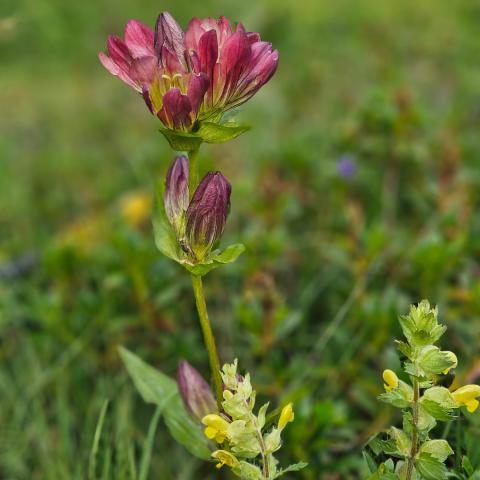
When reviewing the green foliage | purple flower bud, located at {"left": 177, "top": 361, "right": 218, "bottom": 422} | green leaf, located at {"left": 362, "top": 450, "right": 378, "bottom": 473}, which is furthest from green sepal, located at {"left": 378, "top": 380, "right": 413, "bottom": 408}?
purple flower bud, located at {"left": 177, "top": 361, "right": 218, "bottom": 422}

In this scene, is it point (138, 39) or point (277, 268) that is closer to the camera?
point (138, 39)

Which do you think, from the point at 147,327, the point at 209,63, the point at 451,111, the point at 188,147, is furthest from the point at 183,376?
the point at 451,111

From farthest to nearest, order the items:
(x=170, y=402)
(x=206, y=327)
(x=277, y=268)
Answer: (x=277, y=268) → (x=170, y=402) → (x=206, y=327)

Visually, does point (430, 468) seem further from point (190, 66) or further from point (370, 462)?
point (190, 66)

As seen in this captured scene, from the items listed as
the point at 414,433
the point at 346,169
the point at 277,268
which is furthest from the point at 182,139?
the point at 346,169

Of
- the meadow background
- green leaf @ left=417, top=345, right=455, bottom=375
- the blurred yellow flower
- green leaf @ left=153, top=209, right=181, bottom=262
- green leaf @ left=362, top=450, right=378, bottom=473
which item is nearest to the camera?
green leaf @ left=417, top=345, right=455, bottom=375

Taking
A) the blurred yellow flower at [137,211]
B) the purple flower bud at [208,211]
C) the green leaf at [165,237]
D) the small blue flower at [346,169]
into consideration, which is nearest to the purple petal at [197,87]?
the purple flower bud at [208,211]

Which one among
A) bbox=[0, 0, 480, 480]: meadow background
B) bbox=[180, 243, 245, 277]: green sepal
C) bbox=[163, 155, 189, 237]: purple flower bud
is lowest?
bbox=[0, 0, 480, 480]: meadow background

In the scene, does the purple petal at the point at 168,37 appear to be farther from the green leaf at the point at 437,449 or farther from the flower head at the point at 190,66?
the green leaf at the point at 437,449

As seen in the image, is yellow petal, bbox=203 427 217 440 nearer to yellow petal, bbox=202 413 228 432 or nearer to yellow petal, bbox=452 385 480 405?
yellow petal, bbox=202 413 228 432
